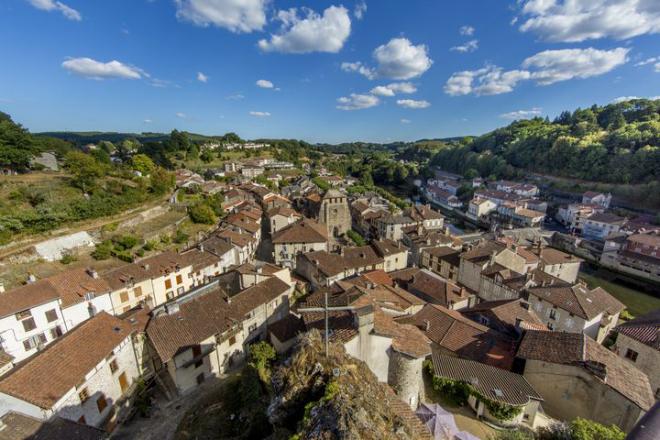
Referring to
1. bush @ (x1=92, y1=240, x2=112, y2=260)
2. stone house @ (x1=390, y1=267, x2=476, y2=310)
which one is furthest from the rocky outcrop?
bush @ (x1=92, y1=240, x2=112, y2=260)

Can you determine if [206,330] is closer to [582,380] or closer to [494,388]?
[494,388]

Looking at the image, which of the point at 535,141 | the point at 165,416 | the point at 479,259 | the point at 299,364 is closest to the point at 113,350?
the point at 165,416

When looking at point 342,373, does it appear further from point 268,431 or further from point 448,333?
point 448,333

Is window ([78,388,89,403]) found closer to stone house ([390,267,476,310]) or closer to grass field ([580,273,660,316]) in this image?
stone house ([390,267,476,310])

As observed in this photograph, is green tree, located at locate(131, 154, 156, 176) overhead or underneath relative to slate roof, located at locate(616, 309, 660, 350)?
overhead

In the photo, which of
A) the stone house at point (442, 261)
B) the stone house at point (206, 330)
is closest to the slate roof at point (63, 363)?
the stone house at point (206, 330)

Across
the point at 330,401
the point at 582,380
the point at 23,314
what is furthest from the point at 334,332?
the point at 23,314
